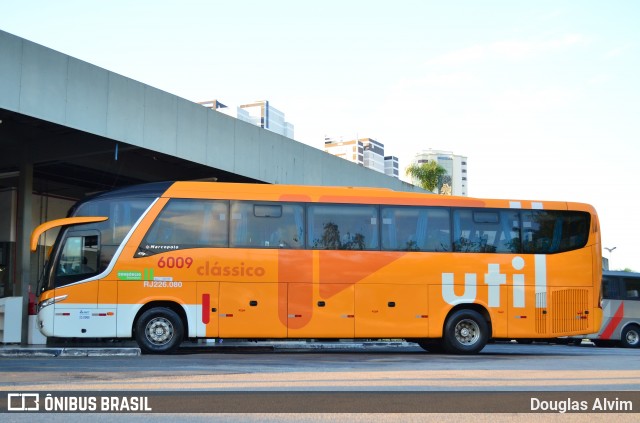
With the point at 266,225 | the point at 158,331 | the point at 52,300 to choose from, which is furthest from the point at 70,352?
the point at 266,225

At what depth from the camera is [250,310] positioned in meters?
16.4

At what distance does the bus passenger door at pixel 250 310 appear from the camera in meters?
16.3

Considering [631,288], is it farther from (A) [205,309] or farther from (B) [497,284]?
(A) [205,309]

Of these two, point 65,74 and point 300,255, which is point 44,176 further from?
point 300,255

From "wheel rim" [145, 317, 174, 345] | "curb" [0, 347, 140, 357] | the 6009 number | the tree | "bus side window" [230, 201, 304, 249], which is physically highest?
the tree

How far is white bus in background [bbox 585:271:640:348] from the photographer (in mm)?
27797

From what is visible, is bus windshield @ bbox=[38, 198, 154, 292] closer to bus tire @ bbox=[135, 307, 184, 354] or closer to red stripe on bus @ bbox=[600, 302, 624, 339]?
bus tire @ bbox=[135, 307, 184, 354]

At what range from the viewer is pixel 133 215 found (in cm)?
1594

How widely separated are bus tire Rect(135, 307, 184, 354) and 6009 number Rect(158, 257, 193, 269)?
87cm

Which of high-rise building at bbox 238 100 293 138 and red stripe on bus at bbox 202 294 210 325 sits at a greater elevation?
high-rise building at bbox 238 100 293 138

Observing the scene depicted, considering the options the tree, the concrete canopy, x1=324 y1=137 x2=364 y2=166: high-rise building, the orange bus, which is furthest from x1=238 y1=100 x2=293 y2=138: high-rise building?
the orange bus

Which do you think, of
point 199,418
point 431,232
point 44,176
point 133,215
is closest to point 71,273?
point 133,215

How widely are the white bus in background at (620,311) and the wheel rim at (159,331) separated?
Answer: 1721 cm

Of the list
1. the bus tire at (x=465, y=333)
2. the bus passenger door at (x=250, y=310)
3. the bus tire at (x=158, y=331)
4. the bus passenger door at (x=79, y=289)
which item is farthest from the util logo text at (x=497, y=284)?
the bus passenger door at (x=79, y=289)
